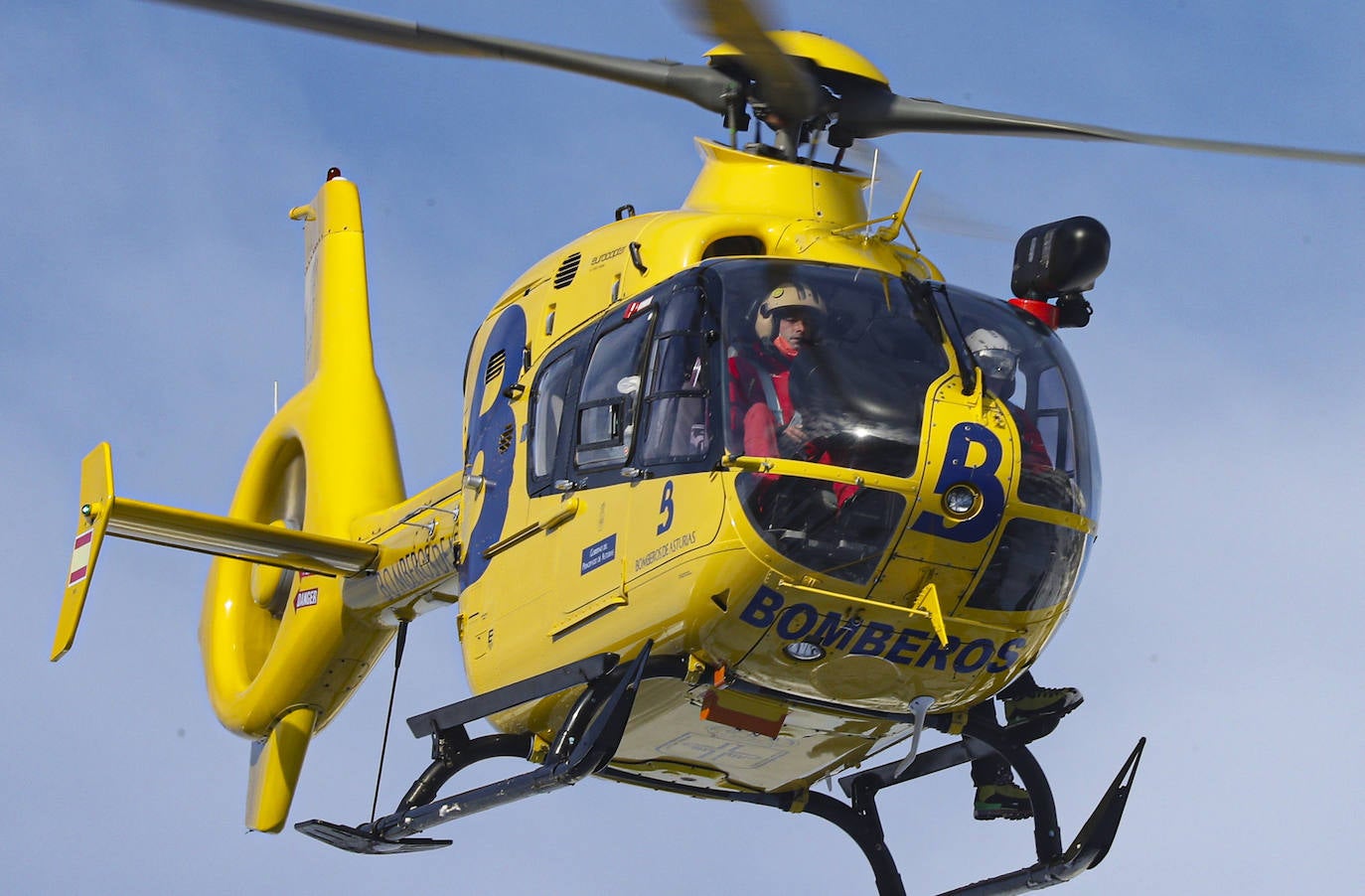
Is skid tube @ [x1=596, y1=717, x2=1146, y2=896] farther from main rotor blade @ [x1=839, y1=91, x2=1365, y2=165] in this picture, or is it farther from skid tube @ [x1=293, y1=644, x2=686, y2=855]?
main rotor blade @ [x1=839, y1=91, x2=1365, y2=165]

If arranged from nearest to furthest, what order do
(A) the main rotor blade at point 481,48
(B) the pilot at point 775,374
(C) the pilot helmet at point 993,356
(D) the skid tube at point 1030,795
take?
1. (B) the pilot at point 775,374
2. (A) the main rotor blade at point 481,48
3. (C) the pilot helmet at point 993,356
4. (D) the skid tube at point 1030,795

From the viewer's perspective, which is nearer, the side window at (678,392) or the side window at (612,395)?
the side window at (678,392)

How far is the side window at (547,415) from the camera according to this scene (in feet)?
44.9

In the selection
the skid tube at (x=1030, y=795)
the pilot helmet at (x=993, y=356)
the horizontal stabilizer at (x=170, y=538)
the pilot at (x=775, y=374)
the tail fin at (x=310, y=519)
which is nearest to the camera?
the pilot at (x=775, y=374)

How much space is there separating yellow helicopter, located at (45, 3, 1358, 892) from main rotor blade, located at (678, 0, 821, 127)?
42 millimetres

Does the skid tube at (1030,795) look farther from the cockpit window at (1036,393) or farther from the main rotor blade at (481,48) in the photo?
the main rotor blade at (481,48)

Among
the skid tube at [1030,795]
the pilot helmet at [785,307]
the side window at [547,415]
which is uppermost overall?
the pilot helmet at [785,307]

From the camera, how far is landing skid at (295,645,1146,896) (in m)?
12.7

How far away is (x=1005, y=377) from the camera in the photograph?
12.6 meters

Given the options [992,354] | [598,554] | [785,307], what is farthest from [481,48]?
[992,354]

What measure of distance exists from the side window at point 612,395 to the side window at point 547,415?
0.38 meters

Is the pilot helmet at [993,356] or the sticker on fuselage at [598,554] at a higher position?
the pilot helmet at [993,356]

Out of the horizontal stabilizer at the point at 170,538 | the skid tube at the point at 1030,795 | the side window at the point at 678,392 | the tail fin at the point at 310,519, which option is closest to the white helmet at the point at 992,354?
the side window at the point at 678,392

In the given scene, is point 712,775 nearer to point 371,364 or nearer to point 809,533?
point 809,533
